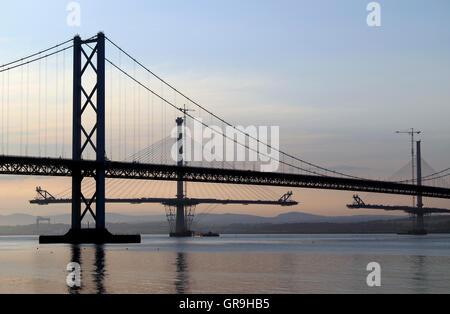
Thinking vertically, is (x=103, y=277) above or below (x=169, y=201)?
below

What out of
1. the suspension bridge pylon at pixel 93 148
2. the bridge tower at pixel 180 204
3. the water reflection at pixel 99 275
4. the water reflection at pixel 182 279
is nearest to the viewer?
the water reflection at pixel 182 279

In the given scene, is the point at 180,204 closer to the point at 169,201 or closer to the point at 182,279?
the point at 169,201

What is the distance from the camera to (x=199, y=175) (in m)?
95.8

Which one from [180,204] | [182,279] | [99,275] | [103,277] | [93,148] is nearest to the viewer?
[182,279]

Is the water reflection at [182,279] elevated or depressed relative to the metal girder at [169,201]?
depressed

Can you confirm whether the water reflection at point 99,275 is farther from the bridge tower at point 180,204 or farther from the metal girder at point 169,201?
the metal girder at point 169,201

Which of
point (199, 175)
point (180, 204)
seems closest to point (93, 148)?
point (199, 175)

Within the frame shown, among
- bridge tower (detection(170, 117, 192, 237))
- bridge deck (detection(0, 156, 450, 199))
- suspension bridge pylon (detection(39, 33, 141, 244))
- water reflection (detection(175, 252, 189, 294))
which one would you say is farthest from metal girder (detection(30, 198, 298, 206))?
water reflection (detection(175, 252, 189, 294))

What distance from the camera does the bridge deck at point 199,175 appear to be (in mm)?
76375

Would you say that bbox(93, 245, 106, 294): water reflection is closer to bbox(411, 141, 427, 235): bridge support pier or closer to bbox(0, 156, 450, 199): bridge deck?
bbox(0, 156, 450, 199): bridge deck

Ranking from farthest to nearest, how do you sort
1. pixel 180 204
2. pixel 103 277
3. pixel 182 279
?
pixel 180 204
pixel 103 277
pixel 182 279

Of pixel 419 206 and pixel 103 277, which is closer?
pixel 103 277

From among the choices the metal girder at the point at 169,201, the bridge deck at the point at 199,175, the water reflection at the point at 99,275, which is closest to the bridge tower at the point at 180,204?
the metal girder at the point at 169,201
